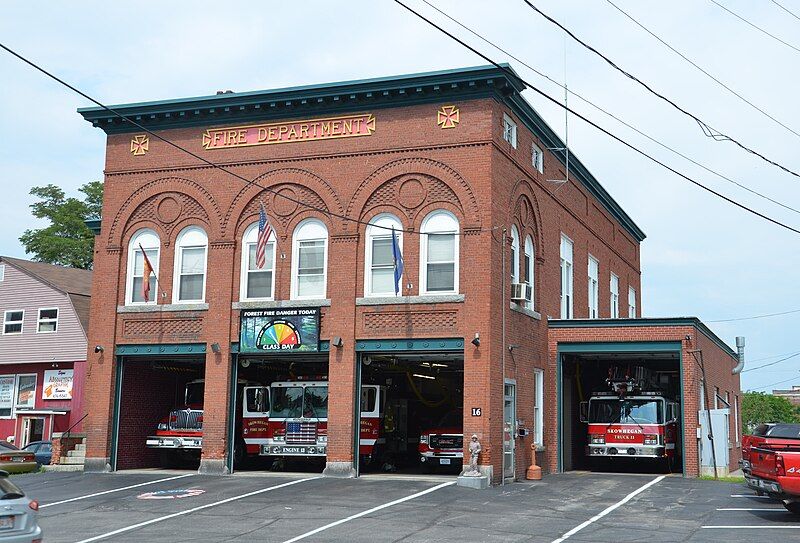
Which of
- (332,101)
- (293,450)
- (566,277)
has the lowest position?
(293,450)

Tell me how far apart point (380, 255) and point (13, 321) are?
23143 mm

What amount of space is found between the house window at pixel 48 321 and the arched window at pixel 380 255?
67.2 feet

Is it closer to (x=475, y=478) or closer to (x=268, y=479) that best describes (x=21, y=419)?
(x=268, y=479)

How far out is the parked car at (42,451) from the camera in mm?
35906

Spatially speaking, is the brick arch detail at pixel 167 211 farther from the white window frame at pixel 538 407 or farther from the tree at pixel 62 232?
the tree at pixel 62 232

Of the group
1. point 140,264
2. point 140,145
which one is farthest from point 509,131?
point 140,264

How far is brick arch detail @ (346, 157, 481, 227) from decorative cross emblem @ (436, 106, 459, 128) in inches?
41.1

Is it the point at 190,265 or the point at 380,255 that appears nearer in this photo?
the point at 380,255

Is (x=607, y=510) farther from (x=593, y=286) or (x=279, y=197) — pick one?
(x=593, y=286)

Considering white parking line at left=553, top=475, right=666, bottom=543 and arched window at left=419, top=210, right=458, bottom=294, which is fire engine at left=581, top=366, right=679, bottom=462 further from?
arched window at left=419, top=210, right=458, bottom=294

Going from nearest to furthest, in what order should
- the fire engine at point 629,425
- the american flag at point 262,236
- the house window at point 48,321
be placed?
the american flag at point 262,236 → the fire engine at point 629,425 → the house window at point 48,321

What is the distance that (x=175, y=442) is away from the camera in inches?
1136

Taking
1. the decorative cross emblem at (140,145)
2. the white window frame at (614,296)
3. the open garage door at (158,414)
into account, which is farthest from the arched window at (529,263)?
the white window frame at (614,296)

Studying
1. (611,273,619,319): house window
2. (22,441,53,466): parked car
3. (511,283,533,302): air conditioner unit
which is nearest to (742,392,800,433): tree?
(611,273,619,319): house window
